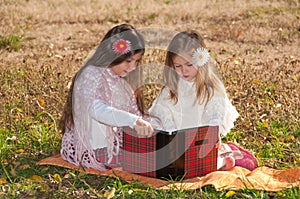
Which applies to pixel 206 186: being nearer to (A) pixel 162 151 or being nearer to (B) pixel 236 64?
(A) pixel 162 151

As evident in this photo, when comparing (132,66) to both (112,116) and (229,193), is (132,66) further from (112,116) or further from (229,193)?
(229,193)

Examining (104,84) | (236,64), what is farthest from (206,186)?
(236,64)

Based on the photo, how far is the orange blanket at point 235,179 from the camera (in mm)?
3699

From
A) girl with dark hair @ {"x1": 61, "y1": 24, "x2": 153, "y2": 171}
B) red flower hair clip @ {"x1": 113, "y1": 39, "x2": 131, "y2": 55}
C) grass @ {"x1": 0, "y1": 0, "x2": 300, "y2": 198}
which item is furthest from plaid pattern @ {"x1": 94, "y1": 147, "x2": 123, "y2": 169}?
red flower hair clip @ {"x1": 113, "y1": 39, "x2": 131, "y2": 55}

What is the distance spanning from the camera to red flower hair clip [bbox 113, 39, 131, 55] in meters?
4.00

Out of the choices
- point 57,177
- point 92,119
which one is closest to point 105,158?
point 92,119

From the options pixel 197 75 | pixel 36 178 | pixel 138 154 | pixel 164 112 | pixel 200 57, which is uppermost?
pixel 200 57

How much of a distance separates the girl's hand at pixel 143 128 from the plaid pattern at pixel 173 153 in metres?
0.05

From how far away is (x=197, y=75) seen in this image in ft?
14.1

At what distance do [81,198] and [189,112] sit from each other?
1.21 metres

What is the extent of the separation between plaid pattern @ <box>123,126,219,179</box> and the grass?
17 centimetres

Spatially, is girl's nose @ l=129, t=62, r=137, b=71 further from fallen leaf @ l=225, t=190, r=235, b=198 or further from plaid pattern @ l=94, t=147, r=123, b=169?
fallen leaf @ l=225, t=190, r=235, b=198

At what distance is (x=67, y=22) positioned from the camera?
8641mm

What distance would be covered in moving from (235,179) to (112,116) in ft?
2.87
